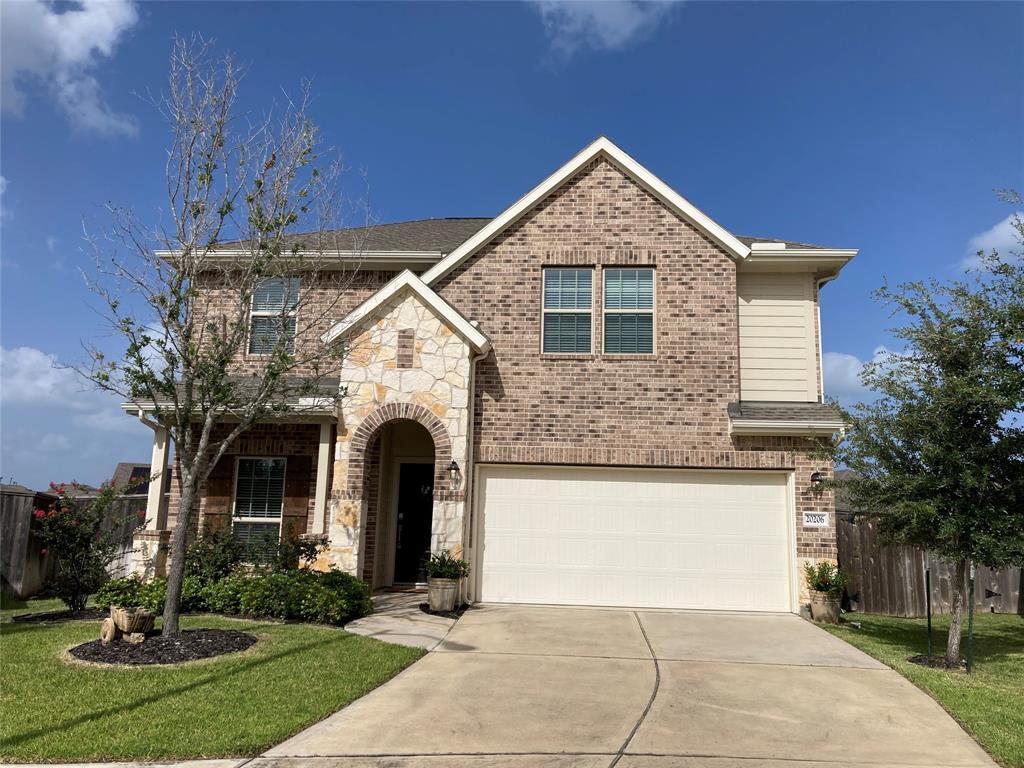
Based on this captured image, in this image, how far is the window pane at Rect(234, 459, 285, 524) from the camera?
13125 mm

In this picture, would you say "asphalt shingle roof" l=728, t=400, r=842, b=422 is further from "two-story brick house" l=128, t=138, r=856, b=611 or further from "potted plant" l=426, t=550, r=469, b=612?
"potted plant" l=426, t=550, r=469, b=612

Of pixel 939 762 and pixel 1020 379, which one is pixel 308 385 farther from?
pixel 1020 379

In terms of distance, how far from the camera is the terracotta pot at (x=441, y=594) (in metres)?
10.9

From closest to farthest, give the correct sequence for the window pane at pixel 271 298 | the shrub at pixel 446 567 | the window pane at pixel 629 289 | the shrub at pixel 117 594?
the shrub at pixel 117 594
the shrub at pixel 446 567
the window pane at pixel 629 289
the window pane at pixel 271 298

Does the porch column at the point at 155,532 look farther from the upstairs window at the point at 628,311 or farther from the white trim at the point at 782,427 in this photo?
the white trim at the point at 782,427

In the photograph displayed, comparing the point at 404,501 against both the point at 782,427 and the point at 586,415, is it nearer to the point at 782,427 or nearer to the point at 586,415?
the point at 586,415

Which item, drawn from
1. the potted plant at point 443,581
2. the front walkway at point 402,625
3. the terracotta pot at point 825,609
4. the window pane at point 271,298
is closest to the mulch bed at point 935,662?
the terracotta pot at point 825,609

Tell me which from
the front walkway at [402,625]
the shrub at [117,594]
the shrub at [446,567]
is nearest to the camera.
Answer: the front walkway at [402,625]

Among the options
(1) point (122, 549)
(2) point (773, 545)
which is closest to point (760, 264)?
(2) point (773, 545)

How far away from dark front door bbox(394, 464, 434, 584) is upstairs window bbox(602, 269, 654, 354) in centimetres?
427

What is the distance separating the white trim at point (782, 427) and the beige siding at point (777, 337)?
3.67ft

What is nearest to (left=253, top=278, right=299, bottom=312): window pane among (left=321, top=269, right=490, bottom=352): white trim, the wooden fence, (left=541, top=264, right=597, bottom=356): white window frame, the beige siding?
(left=321, top=269, right=490, bottom=352): white trim

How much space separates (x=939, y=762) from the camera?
539 cm

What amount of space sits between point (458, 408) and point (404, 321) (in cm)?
174
